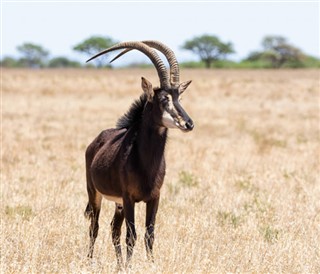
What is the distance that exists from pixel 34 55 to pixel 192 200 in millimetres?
102578

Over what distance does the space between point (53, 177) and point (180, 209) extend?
12.7ft

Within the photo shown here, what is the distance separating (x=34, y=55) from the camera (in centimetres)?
11094

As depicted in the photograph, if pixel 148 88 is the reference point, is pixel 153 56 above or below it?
above

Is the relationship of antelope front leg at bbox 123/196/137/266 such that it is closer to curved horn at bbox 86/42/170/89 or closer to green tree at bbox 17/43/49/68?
curved horn at bbox 86/42/170/89

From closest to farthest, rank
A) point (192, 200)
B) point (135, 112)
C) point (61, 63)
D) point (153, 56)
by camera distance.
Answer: point (153, 56) → point (135, 112) → point (192, 200) → point (61, 63)

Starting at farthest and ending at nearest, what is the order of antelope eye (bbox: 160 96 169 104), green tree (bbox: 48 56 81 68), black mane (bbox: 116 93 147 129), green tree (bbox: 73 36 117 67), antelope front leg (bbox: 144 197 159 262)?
green tree (bbox: 48 56 81 68)
green tree (bbox: 73 36 117 67)
black mane (bbox: 116 93 147 129)
antelope front leg (bbox: 144 197 159 262)
antelope eye (bbox: 160 96 169 104)

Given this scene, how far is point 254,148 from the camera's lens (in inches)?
787

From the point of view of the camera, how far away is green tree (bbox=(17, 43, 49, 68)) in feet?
360

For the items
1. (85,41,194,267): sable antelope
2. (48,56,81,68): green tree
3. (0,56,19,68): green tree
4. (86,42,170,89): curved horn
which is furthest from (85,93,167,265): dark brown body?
(48,56,81,68): green tree

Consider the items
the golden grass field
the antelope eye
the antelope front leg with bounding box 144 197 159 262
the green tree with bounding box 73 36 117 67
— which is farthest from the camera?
the green tree with bounding box 73 36 117 67

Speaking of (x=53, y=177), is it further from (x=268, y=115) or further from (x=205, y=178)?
(x=268, y=115)

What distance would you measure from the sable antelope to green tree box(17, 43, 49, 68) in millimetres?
103461

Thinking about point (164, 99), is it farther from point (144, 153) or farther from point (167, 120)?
point (144, 153)

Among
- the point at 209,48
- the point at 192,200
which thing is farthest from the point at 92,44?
the point at 192,200
